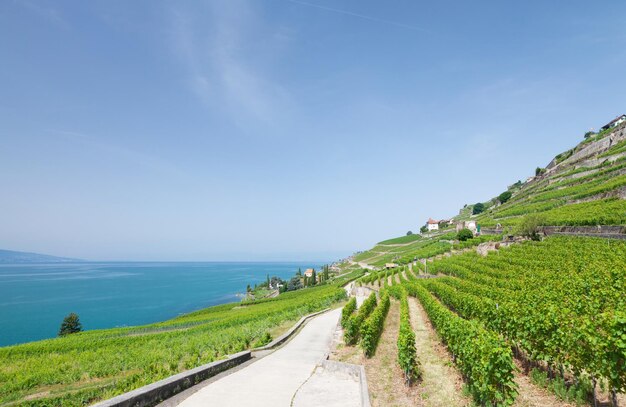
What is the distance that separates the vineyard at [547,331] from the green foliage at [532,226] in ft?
48.9

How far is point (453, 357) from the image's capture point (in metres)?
15.1

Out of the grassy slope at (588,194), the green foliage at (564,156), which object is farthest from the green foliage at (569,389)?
the green foliage at (564,156)

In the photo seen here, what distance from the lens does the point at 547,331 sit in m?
11.3

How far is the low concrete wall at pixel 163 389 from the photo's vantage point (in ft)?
29.5

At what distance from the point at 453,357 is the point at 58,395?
19.2 meters

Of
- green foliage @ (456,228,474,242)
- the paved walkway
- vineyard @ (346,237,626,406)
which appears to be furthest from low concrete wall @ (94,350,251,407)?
green foliage @ (456,228,474,242)

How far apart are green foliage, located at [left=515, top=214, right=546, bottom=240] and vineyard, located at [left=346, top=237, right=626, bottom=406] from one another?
1491cm

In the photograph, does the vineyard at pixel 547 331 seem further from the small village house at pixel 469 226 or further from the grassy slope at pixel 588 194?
the small village house at pixel 469 226

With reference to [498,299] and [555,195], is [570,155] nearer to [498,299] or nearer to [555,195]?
[555,195]

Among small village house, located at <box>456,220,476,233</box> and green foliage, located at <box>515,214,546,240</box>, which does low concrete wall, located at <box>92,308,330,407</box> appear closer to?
green foliage, located at <box>515,214,546,240</box>

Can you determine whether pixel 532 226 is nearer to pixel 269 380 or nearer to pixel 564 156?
pixel 269 380

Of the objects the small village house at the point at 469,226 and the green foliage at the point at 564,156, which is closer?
the small village house at the point at 469,226

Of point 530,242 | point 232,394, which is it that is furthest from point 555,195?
point 232,394

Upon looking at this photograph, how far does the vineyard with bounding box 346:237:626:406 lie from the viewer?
8.67 m
